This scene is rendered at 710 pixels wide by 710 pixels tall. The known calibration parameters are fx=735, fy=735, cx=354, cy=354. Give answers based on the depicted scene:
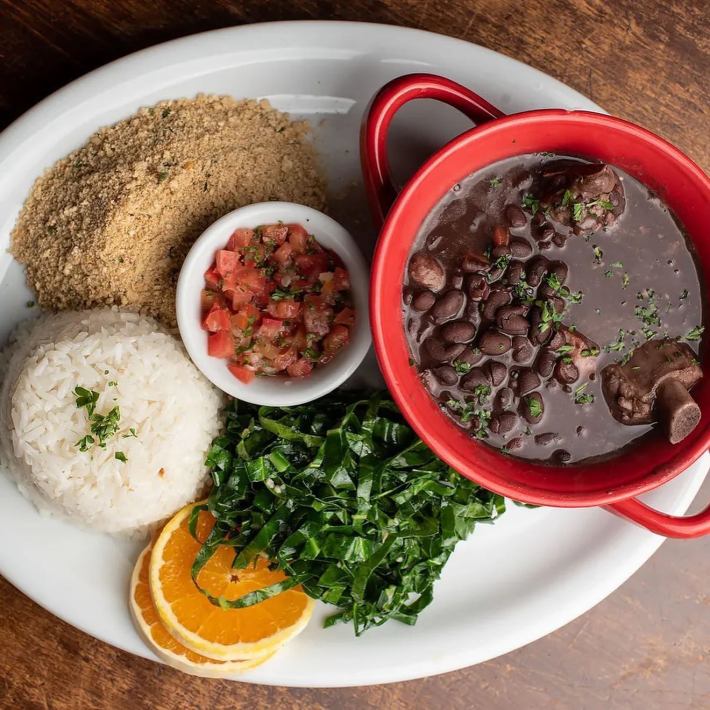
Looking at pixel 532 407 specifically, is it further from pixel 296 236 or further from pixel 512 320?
pixel 296 236

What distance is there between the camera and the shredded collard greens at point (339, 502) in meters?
2.55

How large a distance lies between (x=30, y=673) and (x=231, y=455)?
1.27 metres

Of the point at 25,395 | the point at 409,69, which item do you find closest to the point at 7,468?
the point at 25,395

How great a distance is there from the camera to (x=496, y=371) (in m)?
2.19

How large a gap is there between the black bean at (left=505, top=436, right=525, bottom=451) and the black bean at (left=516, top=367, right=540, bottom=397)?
0.45 feet

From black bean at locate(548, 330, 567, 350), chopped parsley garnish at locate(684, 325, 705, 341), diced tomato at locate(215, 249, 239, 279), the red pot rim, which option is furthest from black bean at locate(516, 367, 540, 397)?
diced tomato at locate(215, 249, 239, 279)

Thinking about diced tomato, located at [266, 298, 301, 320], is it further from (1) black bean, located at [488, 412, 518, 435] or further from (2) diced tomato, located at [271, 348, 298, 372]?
(1) black bean, located at [488, 412, 518, 435]

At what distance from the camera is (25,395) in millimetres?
2416

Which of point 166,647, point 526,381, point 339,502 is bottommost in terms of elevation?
point 166,647

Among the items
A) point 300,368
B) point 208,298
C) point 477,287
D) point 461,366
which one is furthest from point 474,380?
point 208,298

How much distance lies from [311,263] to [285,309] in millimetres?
176

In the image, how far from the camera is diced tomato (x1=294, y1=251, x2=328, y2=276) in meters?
2.42

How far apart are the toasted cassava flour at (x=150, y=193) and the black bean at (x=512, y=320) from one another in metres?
0.83

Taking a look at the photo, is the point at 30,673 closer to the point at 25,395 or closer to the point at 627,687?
the point at 25,395
